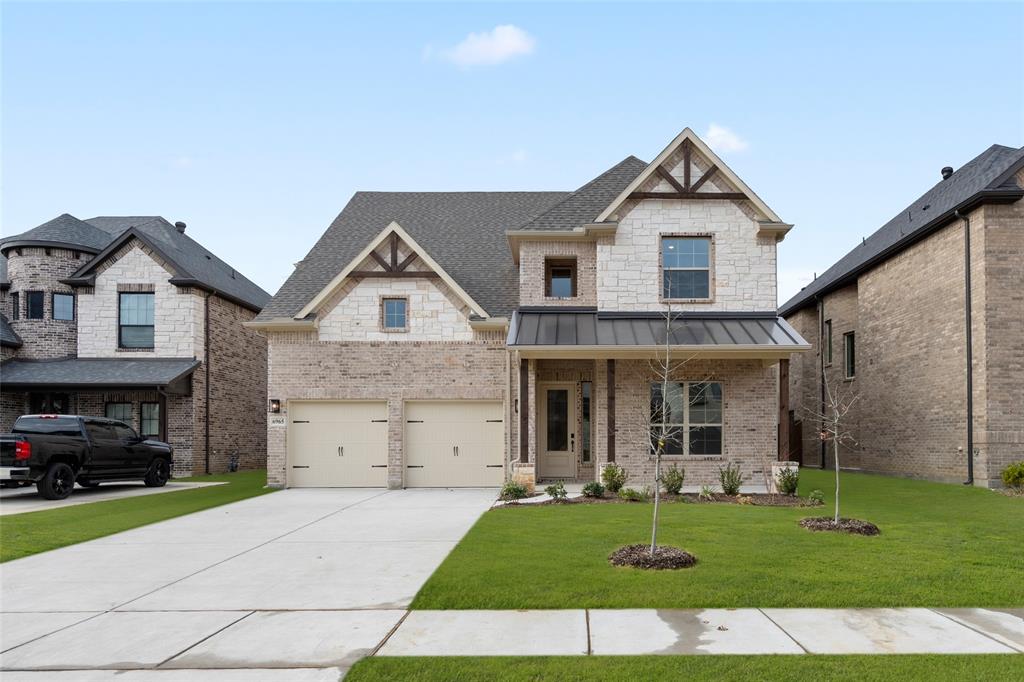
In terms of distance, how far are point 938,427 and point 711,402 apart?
7.27m

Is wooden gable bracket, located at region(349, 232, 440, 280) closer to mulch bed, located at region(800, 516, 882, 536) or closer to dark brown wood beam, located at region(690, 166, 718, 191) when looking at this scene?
dark brown wood beam, located at region(690, 166, 718, 191)

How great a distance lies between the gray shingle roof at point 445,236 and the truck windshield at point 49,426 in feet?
16.5

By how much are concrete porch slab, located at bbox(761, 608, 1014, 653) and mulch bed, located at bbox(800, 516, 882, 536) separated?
12.1ft

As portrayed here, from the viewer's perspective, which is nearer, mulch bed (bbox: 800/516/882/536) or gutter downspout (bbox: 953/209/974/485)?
mulch bed (bbox: 800/516/882/536)

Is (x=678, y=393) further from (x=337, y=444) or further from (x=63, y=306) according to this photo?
(x=63, y=306)

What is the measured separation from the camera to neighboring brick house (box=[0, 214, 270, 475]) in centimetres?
2175

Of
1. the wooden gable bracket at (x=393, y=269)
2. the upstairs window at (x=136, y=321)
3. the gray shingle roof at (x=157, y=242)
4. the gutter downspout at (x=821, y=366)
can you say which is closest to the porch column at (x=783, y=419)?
the wooden gable bracket at (x=393, y=269)

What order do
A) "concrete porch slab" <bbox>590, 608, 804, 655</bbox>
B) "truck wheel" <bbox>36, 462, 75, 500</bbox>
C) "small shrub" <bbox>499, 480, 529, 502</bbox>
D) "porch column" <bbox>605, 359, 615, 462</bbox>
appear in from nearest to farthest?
"concrete porch slab" <bbox>590, 608, 804, 655</bbox> < "small shrub" <bbox>499, 480, 529, 502</bbox> < "truck wheel" <bbox>36, 462, 75, 500</bbox> < "porch column" <bbox>605, 359, 615, 462</bbox>

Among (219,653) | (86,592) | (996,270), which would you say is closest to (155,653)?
(219,653)

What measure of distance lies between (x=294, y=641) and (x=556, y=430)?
12.6 meters

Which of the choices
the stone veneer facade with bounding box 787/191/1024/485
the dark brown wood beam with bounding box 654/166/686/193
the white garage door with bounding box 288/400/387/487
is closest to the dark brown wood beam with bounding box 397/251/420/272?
the white garage door with bounding box 288/400/387/487

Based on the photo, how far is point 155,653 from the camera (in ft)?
17.3

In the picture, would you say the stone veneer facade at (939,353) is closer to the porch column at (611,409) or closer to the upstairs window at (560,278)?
the porch column at (611,409)

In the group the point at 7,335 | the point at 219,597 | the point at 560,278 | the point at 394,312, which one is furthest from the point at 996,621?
the point at 7,335
